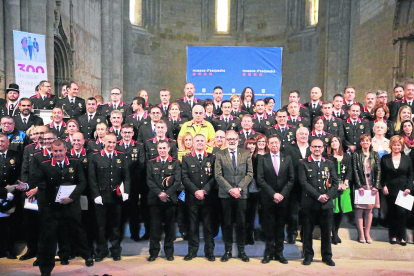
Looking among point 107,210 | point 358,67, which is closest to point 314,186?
point 107,210

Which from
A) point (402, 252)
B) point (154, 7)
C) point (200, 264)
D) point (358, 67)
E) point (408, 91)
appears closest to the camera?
point (200, 264)

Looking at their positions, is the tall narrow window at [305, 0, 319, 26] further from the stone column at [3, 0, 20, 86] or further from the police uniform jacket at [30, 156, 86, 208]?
the police uniform jacket at [30, 156, 86, 208]

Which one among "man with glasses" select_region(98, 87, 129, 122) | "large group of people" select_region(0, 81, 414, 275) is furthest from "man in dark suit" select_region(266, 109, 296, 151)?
"man with glasses" select_region(98, 87, 129, 122)

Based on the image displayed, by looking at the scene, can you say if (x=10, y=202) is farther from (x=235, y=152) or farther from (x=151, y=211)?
(x=235, y=152)

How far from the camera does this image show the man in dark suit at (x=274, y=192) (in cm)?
616

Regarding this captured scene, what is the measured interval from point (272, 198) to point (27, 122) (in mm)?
4165

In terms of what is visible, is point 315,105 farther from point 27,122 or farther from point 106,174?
point 27,122

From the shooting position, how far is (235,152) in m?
6.36

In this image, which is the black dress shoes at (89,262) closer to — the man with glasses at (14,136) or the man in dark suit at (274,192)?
the man with glasses at (14,136)

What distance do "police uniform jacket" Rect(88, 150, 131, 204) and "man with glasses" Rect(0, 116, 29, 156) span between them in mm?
1288

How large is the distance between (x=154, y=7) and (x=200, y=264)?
14.3 m

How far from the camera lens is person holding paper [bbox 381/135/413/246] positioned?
21.9 feet

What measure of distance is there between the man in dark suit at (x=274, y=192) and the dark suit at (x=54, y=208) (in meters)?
2.44

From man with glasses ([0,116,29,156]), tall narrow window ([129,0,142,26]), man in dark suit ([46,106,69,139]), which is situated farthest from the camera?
tall narrow window ([129,0,142,26])
